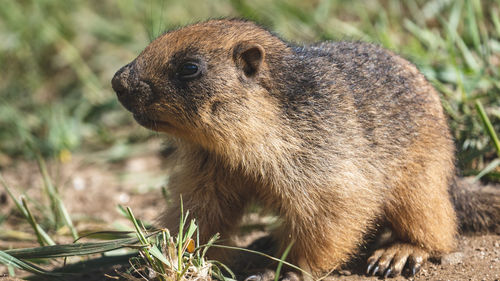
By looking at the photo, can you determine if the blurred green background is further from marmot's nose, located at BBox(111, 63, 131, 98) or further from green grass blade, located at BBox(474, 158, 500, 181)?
marmot's nose, located at BBox(111, 63, 131, 98)

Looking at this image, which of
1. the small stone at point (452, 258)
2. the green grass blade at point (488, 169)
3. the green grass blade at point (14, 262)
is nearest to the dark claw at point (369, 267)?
the small stone at point (452, 258)

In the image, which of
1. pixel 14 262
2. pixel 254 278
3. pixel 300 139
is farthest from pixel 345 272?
pixel 14 262

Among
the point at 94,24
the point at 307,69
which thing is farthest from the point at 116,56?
the point at 307,69

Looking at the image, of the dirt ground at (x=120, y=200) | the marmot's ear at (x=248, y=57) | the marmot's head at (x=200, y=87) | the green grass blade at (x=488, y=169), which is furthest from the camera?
the green grass blade at (x=488, y=169)

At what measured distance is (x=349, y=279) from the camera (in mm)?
4539

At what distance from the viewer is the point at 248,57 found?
14.1 ft

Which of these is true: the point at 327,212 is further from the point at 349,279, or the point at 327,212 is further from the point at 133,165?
the point at 133,165

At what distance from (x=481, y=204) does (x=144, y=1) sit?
681cm

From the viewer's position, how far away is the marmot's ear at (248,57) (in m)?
4.28

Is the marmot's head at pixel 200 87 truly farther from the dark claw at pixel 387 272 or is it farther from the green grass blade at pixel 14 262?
the dark claw at pixel 387 272

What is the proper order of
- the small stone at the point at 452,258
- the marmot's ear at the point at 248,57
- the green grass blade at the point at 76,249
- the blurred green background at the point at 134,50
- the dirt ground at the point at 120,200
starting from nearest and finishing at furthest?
the green grass blade at the point at 76,249
the marmot's ear at the point at 248,57
the dirt ground at the point at 120,200
the small stone at the point at 452,258
the blurred green background at the point at 134,50

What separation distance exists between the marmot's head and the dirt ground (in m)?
1.46

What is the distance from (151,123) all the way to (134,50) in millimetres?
5112

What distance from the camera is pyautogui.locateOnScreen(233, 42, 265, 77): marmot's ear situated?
4277 mm
